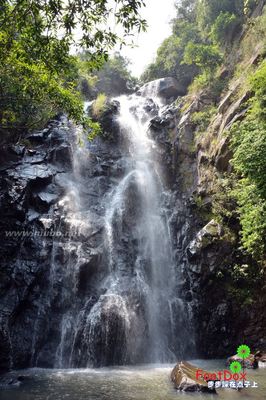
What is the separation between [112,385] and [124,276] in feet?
20.4

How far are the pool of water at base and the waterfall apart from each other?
1.14 meters

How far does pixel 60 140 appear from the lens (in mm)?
21750

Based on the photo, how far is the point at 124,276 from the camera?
15852 millimetres

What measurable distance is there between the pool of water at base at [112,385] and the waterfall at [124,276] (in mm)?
1142

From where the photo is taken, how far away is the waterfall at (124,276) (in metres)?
13.4

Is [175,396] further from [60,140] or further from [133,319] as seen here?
[60,140]

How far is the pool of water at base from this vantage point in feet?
28.7

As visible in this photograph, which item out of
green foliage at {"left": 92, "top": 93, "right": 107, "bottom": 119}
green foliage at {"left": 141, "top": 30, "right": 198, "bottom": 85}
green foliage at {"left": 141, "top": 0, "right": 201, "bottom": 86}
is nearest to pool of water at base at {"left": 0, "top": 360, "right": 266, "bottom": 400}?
green foliage at {"left": 92, "top": 93, "right": 107, "bottom": 119}

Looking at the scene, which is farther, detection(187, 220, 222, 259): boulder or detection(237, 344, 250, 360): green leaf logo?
detection(187, 220, 222, 259): boulder

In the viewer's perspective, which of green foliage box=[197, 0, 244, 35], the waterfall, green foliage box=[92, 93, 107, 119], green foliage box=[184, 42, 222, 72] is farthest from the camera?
green foliage box=[197, 0, 244, 35]

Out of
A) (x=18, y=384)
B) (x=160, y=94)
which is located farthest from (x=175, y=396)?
(x=160, y=94)

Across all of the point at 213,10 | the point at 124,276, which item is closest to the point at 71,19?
the point at 124,276

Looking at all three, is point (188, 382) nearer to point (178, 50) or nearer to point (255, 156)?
point (255, 156)

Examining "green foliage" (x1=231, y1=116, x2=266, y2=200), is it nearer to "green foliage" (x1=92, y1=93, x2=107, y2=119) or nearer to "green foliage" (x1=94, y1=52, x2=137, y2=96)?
"green foliage" (x1=92, y1=93, x2=107, y2=119)
